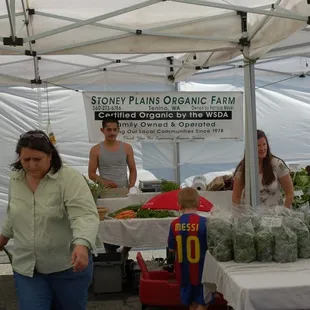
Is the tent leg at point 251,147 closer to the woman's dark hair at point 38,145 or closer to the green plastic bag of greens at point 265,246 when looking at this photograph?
the green plastic bag of greens at point 265,246

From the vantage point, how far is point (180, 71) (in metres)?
7.24

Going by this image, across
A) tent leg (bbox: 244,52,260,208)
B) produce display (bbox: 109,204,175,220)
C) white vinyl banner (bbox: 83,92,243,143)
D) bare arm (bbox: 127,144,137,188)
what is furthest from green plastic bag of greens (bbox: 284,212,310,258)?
white vinyl banner (bbox: 83,92,243,143)

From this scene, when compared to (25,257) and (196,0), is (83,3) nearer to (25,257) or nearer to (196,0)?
(196,0)

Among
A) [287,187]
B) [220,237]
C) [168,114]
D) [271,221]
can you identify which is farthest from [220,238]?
[168,114]

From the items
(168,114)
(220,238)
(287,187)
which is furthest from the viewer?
(168,114)

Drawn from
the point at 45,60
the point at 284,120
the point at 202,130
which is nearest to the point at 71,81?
the point at 45,60

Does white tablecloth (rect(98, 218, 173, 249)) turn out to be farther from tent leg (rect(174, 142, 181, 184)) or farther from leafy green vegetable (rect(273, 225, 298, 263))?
tent leg (rect(174, 142, 181, 184))

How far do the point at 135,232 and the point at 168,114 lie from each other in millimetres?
2401

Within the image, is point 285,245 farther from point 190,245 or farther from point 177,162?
point 177,162

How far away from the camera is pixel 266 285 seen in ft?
8.29

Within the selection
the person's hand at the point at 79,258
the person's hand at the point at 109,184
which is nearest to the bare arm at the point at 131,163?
the person's hand at the point at 109,184

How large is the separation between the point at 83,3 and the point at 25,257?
2.75 meters

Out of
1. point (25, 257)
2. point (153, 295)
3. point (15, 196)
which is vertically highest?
point (15, 196)

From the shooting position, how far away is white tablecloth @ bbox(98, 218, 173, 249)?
464 centimetres
